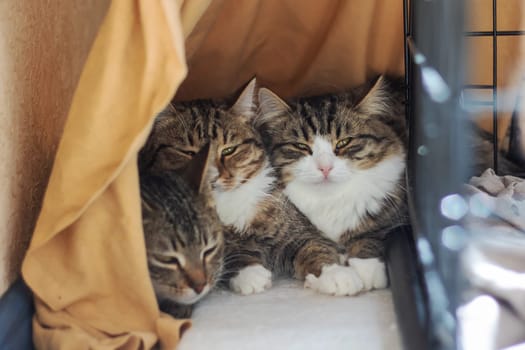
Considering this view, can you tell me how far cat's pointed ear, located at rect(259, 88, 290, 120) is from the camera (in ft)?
5.37

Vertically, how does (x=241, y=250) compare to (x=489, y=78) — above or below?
below

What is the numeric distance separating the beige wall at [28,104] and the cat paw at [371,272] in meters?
0.69

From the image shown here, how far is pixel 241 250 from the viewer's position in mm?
1535

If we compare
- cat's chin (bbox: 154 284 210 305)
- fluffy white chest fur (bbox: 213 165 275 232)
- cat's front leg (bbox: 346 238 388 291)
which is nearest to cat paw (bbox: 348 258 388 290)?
cat's front leg (bbox: 346 238 388 291)

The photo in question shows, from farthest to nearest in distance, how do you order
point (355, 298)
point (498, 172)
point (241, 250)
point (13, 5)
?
1. point (498, 172)
2. point (241, 250)
3. point (355, 298)
4. point (13, 5)

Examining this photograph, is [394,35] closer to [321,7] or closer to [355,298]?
[321,7]

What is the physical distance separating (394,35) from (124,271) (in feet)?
3.26

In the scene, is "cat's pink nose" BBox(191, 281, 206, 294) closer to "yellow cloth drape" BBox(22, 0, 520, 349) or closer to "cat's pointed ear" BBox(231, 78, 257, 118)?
"yellow cloth drape" BBox(22, 0, 520, 349)

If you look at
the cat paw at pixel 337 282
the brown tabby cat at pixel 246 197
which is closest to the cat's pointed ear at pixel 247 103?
the brown tabby cat at pixel 246 197

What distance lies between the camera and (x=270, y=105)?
1664 millimetres

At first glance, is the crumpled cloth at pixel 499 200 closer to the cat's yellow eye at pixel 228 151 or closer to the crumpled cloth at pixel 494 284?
the crumpled cloth at pixel 494 284

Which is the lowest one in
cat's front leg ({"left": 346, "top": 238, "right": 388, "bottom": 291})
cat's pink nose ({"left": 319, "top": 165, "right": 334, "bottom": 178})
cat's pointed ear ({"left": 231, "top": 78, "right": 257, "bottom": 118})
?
cat's front leg ({"left": 346, "top": 238, "right": 388, "bottom": 291})

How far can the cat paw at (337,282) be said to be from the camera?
1.39 metres

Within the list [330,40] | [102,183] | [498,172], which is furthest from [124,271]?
[498,172]
